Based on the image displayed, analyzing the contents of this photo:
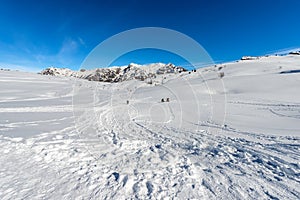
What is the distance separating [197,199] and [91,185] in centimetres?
180

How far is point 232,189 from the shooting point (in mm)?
3152

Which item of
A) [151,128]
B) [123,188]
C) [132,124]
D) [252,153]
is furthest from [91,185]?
[132,124]

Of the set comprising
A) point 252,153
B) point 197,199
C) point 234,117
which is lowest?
point 197,199

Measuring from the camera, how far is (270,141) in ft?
17.2

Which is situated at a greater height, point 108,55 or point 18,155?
point 108,55

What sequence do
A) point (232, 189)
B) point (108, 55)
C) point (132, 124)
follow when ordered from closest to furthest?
point (232, 189), point (108, 55), point (132, 124)

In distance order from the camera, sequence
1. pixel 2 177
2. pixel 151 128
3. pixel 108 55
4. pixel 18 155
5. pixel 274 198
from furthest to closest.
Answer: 1. pixel 151 128
2. pixel 108 55
3. pixel 18 155
4. pixel 2 177
5. pixel 274 198

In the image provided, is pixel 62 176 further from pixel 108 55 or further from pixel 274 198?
pixel 108 55

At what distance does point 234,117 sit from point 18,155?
8.25 meters

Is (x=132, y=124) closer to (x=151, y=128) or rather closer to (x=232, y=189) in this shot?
(x=151, y=128)

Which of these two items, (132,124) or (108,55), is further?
(132,124)

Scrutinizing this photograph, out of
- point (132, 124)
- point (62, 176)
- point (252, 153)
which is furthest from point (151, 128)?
point (62, 176)

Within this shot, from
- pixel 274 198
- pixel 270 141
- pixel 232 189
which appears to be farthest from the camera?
pixel 270 141

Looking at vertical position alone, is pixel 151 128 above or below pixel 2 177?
above
